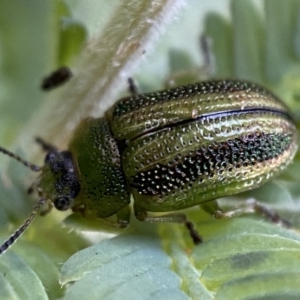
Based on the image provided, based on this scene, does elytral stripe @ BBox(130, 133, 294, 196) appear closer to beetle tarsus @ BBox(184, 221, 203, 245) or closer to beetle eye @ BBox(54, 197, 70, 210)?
beetle tarsus @ BBox(184, 221, 203, 245)

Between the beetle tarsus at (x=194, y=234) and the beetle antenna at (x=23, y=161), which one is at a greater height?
the beetle antenna at (x=23, y=161)

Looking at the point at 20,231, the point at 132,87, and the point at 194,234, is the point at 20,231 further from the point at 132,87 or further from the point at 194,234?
the point at 132,87

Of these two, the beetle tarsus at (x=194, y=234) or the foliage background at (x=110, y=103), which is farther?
the beetle tarsus at (x=194, y=234)

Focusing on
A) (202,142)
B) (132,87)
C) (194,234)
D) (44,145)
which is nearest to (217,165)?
(202,142)

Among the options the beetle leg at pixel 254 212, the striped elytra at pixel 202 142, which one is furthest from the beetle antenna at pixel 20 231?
the beetle leg at pixel 254 212

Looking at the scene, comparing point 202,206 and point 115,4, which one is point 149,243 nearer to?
point 202,206

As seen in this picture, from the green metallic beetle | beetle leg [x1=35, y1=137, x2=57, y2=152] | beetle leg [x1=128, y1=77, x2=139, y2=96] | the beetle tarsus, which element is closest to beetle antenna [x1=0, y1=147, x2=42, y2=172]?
the green metallic beetle

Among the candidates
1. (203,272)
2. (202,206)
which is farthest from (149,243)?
(202,206)

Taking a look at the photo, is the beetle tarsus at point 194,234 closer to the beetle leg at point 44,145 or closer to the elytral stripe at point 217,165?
the elytral stripe at point 217,165
